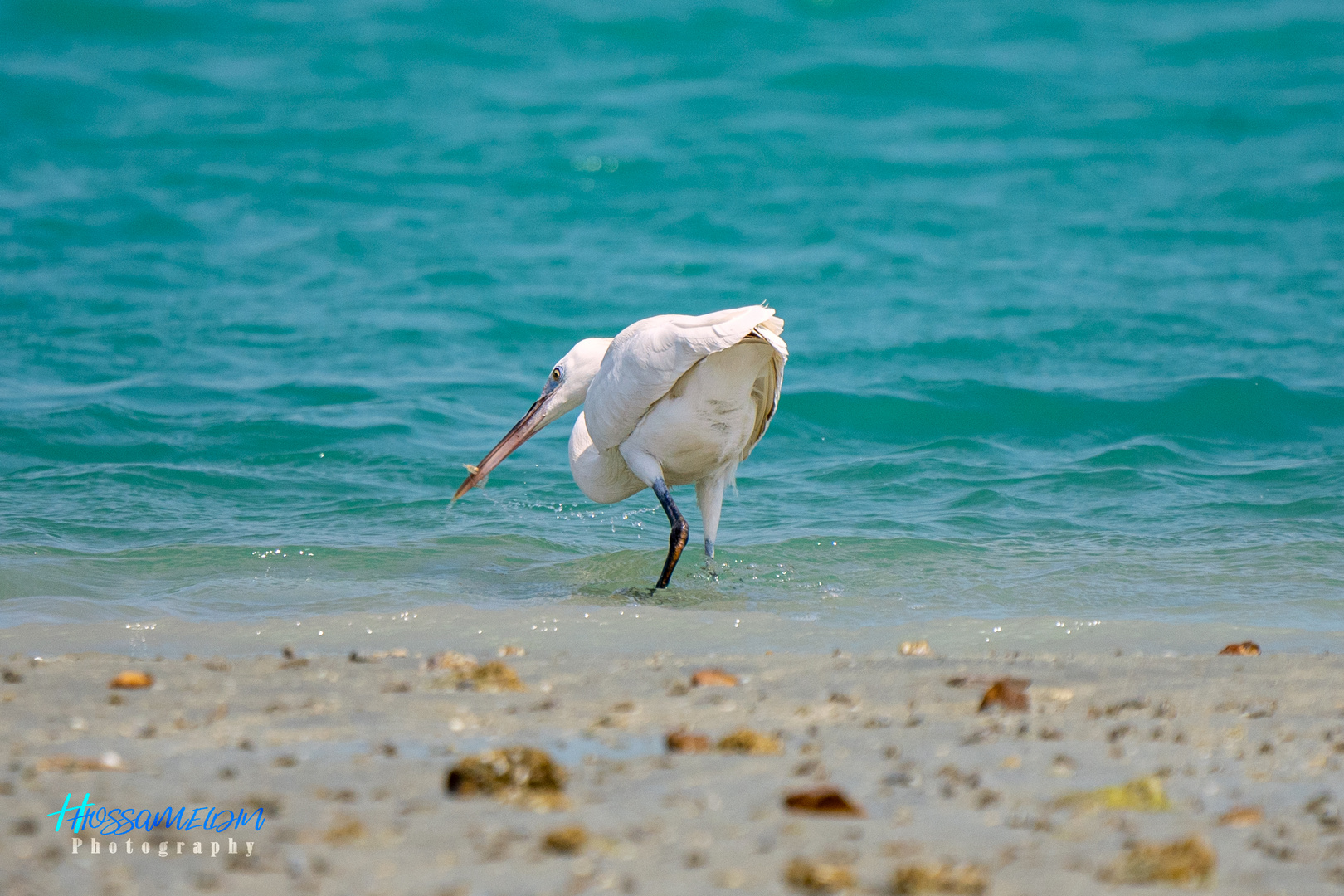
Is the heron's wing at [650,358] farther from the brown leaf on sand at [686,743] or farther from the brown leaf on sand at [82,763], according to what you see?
the brown leaf on sand at [82,763]

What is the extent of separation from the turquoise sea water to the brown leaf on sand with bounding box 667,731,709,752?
2.38m

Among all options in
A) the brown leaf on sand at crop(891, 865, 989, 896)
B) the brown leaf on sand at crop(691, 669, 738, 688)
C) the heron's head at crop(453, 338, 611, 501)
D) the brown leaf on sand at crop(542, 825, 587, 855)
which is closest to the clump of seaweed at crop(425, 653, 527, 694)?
the brown leaf on sand at crop(691, 669, 738, 688)

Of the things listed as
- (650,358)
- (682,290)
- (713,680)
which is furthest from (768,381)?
(682,290)

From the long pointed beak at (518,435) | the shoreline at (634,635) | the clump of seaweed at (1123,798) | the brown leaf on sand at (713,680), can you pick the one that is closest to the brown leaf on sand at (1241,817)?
the clump of seaweed at (1123,798)

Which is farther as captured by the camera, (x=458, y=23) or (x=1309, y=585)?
(x=458, y=23)

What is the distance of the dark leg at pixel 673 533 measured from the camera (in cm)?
601

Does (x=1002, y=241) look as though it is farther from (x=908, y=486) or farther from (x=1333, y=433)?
(x=908, y=486)

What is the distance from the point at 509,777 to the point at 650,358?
3388 mm

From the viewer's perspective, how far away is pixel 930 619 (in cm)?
496

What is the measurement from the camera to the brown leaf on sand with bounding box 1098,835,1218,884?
2.12m

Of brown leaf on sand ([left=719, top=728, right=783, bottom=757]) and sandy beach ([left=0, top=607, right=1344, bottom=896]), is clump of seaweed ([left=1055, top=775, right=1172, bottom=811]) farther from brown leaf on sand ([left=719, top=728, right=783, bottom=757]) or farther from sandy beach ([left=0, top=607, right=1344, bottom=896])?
brown leaf on sand ([left=719, top=728, right=783, bottom=757])

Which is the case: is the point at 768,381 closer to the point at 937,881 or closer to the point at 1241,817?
the point at 1241,817

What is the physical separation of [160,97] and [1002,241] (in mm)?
12397

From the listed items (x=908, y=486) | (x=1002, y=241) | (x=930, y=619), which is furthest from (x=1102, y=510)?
(x=1002, y=241)
